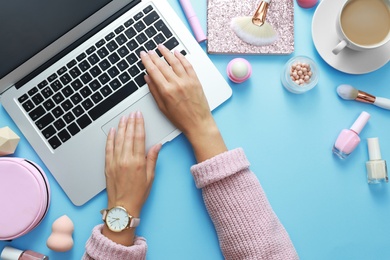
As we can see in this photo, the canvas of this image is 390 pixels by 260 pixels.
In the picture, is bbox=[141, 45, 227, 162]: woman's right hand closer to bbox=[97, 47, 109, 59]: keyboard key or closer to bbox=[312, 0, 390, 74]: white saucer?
bbox=[97, 47, 109, 59]: keyboard key

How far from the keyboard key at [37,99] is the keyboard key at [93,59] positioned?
106mm

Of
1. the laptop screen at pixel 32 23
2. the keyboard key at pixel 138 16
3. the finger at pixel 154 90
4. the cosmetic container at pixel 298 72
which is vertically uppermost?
the laptop screen at pixel 32 23

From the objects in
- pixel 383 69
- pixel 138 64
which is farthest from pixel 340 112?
pixel 138 64

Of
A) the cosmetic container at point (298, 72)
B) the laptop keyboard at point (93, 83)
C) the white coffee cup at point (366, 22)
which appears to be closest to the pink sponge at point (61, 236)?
the laptop keyboard at point (93, 83)

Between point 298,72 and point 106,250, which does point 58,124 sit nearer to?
point 106,250

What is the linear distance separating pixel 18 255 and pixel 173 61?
1.40 ft

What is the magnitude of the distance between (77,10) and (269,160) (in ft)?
1.38

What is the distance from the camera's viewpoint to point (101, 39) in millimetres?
752

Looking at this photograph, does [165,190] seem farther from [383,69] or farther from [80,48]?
[383,69]

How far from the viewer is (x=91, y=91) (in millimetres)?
742

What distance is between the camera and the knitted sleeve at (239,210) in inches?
27.7

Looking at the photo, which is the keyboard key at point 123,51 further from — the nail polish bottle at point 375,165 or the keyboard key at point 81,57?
the nail polish bottle at point 375,165

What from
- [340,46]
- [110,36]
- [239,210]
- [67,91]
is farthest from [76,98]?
[340,46]

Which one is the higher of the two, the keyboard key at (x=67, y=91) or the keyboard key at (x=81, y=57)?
the keyboard key at (x=81, y=57)
